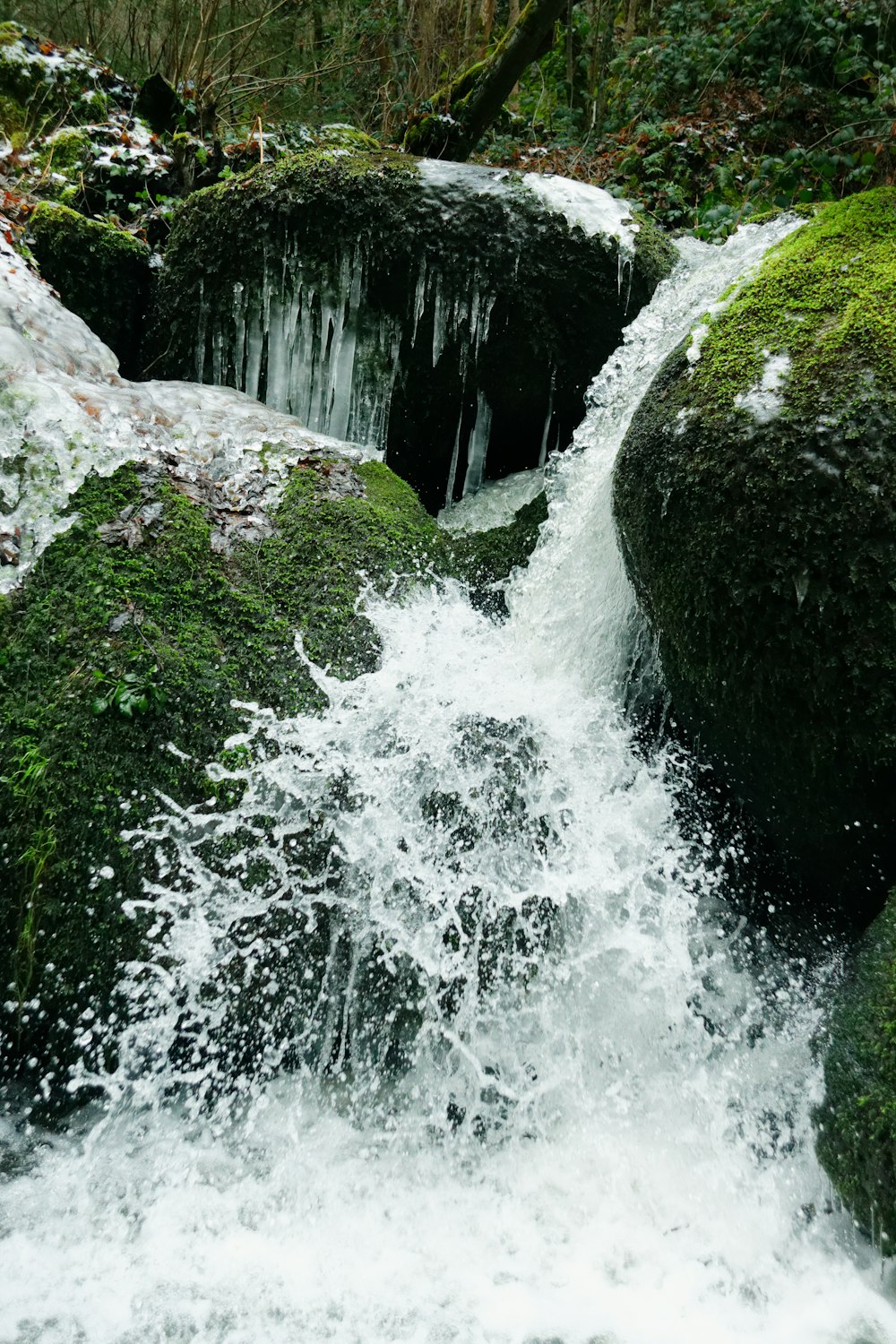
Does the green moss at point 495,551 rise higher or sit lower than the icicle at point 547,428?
lower

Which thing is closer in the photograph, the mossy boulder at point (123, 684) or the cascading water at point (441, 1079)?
the cascading water at point (441, 1079)

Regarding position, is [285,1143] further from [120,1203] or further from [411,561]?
[411,561]

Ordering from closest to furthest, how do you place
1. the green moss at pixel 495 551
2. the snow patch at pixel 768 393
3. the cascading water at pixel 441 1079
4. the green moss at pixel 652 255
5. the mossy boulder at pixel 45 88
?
the cascading water at pixel 441 1079, the snow patch at pixel 768 393, the green moss at pixel 495 551, the green moss at pixel 652 255, the mossy boulder at pixel 45 88

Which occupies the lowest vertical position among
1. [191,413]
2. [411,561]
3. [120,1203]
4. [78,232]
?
[120,1203]

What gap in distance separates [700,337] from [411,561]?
4.59 ft

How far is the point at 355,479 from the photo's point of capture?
386 cm

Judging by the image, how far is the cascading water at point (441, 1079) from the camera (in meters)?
2.03

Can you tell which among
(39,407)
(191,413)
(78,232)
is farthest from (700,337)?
(78,232)

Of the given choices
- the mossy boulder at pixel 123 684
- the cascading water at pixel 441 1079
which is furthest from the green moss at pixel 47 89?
the cascading water at pixel 441 1079

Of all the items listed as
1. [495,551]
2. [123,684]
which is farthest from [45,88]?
[123,684]

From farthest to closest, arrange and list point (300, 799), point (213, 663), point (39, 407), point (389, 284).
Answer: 1. point (389, 284)
2. point (39, 407)
3. point (213, 663)
4. point (300, 799)

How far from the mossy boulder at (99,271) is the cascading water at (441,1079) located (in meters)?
3.42

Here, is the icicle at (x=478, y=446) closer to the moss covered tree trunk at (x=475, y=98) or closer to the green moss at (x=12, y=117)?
the moss covered tree trunk at (x=475, y=98)

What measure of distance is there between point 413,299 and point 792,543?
3198 millimetres
